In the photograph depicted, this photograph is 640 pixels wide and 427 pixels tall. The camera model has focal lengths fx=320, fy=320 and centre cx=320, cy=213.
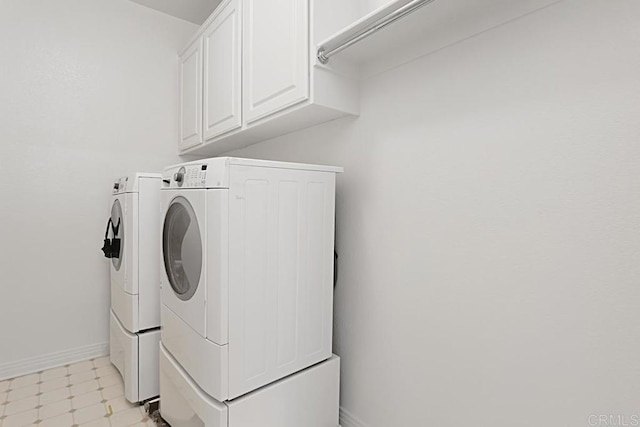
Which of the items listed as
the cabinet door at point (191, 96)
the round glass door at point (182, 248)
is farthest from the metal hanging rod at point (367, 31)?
the cabinet door at point (191, 96)

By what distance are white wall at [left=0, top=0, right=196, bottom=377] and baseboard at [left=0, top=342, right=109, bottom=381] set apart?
1 centimetres

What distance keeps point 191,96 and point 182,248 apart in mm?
1534

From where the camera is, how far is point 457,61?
1.22 meters

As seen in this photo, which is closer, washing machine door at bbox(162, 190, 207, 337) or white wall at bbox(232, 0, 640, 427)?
white wall at bbox(232, 0, 640, 427)

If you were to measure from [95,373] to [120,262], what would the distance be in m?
0.85

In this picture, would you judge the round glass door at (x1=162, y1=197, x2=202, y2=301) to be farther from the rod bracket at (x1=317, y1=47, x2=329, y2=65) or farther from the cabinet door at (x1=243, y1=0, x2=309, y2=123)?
the rod bracket at (x1=317, y1=47, x2=329, y2=65)

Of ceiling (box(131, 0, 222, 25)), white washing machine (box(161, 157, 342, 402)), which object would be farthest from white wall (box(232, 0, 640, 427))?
ceiling (box(131, 0, 222, 25))

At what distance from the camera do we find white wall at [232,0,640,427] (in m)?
0.87

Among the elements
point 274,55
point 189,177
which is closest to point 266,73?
point 274,55

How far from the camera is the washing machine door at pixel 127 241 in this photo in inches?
72.7

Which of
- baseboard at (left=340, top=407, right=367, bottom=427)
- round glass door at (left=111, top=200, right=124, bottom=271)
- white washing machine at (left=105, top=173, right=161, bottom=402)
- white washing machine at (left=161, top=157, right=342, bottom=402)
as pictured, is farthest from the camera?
round glass door at (left=111, top=200, right=124, bottom=271)

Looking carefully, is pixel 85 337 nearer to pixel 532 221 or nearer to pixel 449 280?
pixel 449 280

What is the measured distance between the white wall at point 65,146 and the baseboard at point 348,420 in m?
1.97

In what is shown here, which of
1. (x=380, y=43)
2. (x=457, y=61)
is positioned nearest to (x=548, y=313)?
(x=457, y=61)
